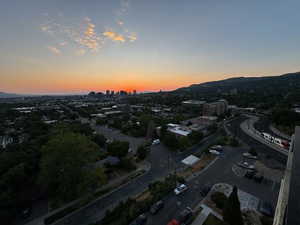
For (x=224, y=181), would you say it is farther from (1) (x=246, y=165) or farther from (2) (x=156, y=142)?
(2) (x=156, y=142)

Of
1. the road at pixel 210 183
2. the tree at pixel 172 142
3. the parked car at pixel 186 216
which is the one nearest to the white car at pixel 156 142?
the tree at pixel 172 142

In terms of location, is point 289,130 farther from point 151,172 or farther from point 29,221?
point 29,221

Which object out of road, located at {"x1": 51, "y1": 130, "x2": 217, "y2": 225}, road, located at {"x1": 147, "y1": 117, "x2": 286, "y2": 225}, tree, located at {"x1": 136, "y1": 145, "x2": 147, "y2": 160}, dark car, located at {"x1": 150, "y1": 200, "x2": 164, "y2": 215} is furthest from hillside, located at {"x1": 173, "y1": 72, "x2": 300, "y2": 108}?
dark car, located at {"x1": 150, "y1": 200, "x2": 164, "y2": 215}

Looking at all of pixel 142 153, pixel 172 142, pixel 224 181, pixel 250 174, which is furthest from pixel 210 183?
pixel 142 153

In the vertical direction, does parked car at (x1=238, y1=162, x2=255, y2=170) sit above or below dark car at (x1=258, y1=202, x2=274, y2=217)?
below

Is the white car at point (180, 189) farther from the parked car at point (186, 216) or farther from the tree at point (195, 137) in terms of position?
the tree at point (195, 137)

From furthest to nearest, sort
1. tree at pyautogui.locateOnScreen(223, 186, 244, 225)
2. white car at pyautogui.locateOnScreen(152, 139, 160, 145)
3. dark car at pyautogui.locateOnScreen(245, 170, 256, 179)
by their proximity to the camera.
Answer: white car at pyautogui.locateOnScreen(152, 139, 160, 145) < dark car at pyautogui.locateOnScreen(245, 170, 256, 179) < tree at pyautogui.locateOnScreen(223, 186, 244, 225)

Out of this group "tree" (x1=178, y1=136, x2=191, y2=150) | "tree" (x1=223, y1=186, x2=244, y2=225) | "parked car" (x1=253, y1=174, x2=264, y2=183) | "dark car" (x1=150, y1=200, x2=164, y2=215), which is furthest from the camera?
"tree" (x1=178, y1=136, x2=191, y2=150)

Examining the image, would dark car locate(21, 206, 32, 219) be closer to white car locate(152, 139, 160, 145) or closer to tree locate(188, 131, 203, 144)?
white car locate(152, 139, 160, 145)
